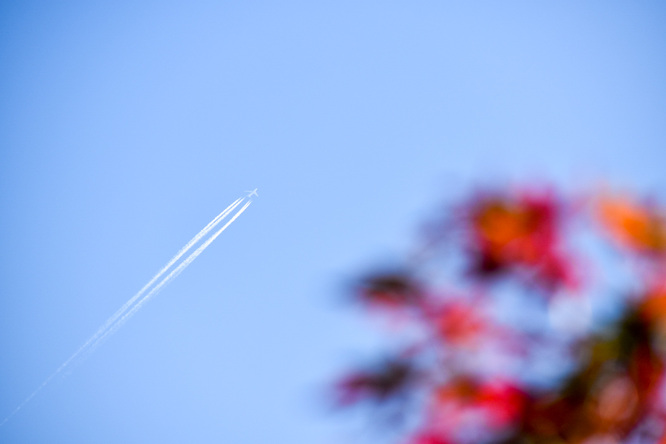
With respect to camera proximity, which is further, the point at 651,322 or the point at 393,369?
the point at 393,369

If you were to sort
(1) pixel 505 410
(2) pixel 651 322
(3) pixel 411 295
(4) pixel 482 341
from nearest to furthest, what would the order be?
(2) pixel 651 322
(1) pixel 505 410
(4) pixel 482 341
(3) pixel 411 295

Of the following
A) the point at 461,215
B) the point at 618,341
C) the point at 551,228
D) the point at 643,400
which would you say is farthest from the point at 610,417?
the point at 461,215

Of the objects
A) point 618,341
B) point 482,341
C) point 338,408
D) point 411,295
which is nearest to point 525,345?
point 482,341

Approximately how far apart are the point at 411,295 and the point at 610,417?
3.47ft

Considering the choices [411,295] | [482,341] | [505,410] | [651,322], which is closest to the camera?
[651,322]

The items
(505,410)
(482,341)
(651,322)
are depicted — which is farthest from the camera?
(482,341)

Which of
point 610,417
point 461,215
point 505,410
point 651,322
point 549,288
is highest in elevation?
point 461,215

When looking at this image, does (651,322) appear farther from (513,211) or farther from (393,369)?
(393,369)

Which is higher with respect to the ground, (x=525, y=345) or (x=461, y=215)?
(x=461, y=215)

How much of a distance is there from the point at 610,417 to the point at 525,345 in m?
0.45

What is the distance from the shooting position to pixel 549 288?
2484 mm

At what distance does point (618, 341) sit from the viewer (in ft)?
6.93

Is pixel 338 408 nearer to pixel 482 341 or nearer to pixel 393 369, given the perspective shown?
pixel 393 369

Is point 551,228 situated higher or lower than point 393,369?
higher
